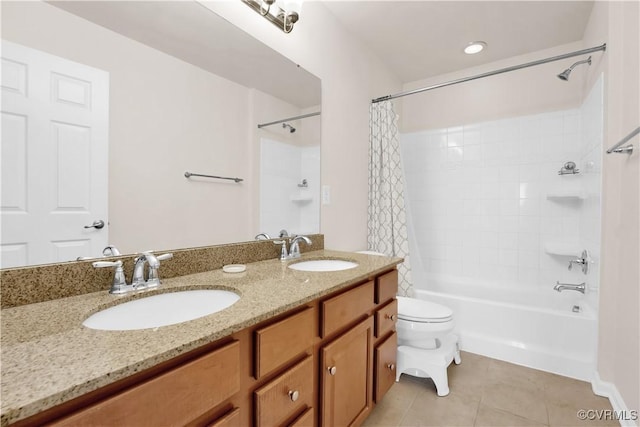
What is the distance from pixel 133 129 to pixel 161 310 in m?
0.61

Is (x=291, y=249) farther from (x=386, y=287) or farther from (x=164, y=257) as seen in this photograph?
(x=164, y=257)

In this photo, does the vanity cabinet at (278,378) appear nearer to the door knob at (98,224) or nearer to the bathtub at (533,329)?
the door knob at (98,224)

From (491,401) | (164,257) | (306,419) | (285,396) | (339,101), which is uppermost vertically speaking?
(339,101)

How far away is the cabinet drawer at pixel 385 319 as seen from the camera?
1429 mm

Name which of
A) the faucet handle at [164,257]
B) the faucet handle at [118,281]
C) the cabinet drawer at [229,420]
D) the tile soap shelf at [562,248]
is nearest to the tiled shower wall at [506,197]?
the tile soap shelf at [562,248]

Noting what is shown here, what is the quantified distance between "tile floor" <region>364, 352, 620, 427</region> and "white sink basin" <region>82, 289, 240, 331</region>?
1.10 m

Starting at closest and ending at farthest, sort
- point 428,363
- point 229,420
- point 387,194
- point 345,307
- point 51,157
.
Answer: point 229,420
point 51,157
point 345,307
point 428,363
point 387,194

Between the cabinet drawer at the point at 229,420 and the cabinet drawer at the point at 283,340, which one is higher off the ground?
the cabinet drawer at the point at 283,340

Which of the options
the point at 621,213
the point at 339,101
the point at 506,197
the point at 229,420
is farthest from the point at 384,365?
the point at 506,197

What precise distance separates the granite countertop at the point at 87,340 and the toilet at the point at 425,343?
101cm

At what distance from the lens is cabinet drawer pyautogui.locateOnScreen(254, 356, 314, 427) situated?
0.80m

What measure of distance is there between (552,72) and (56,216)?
3369mm

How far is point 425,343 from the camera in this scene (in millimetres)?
1932

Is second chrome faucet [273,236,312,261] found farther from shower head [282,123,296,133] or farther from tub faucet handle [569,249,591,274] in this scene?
tub faucet handle [569,249,591,274]
